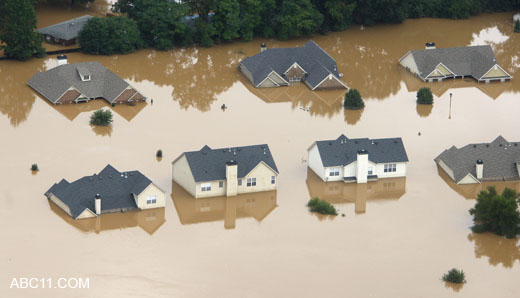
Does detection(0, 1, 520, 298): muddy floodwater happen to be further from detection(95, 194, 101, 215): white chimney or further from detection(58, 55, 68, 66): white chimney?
detection(58, 55, 68, 66): white chimney

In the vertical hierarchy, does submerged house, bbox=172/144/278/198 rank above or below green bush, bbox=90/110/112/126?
below

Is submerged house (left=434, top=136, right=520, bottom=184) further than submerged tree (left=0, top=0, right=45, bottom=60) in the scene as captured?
No

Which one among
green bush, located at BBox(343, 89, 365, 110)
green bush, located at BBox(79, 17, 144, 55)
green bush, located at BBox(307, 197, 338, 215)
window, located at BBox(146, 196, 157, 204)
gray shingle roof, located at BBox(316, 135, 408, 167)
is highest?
green bush, located at BBox(79, 17, 144, 55)

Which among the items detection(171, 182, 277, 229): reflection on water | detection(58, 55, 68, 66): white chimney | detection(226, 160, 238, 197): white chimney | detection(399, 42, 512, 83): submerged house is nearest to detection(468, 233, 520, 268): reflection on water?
detection(171, 182, 277, 229): reflection on water

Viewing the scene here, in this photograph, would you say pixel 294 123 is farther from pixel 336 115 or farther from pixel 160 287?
pixel 160 287

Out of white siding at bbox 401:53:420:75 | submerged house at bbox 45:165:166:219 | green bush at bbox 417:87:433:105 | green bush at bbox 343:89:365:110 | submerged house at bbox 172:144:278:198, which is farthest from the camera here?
white siding at bbox 401:53:420:75

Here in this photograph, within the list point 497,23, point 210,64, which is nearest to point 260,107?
point 210,64

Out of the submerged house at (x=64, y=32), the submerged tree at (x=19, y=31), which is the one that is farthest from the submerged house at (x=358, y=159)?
the submerged house at (x=64, y=32)

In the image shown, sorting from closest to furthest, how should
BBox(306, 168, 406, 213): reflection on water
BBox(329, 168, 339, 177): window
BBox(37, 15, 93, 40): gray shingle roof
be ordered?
BBox(306, 168, 406, 213): reflection on water → BBox(329, 168, 339, 177): window → BBox(37, 15, 93, 40): gray shingle roof
